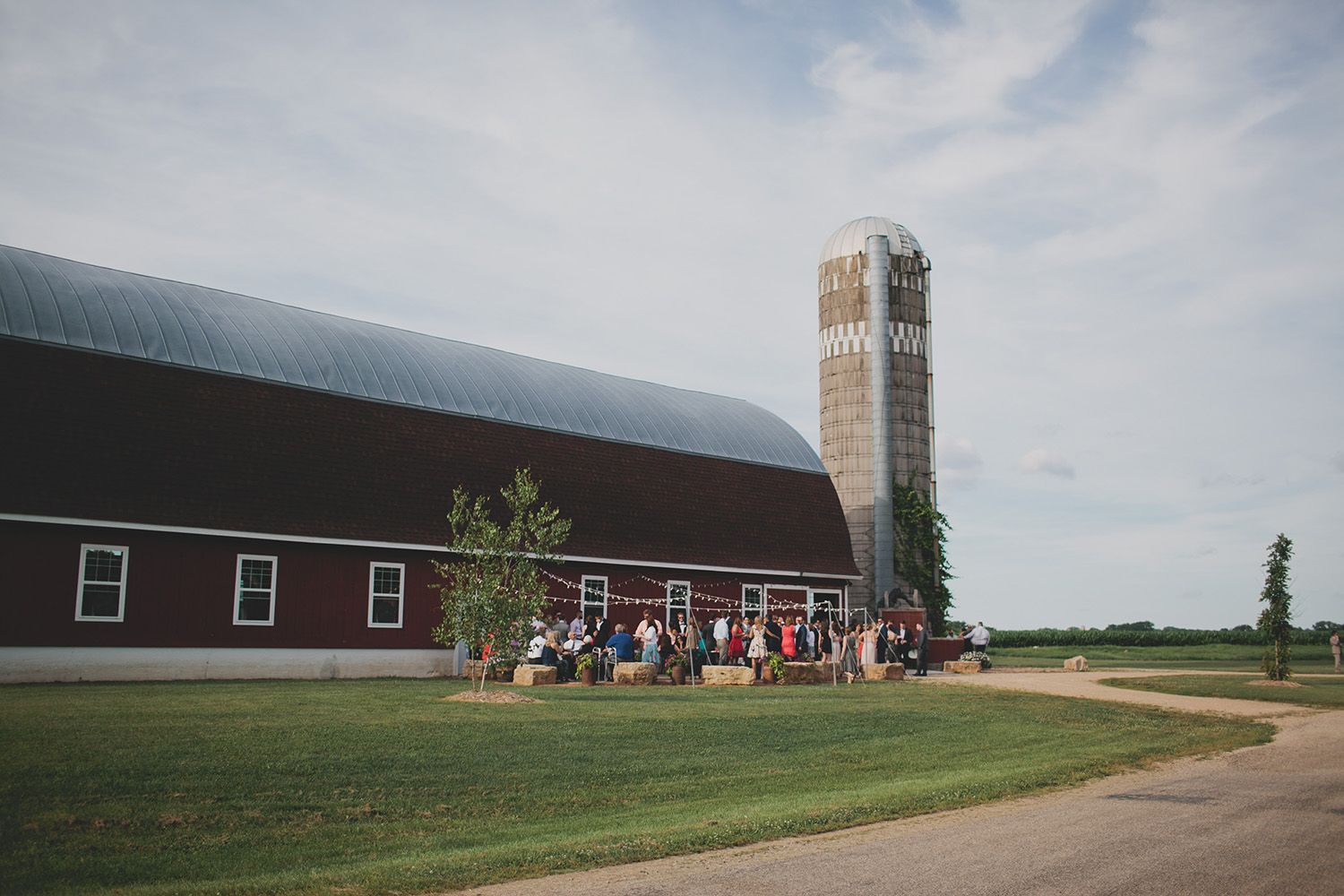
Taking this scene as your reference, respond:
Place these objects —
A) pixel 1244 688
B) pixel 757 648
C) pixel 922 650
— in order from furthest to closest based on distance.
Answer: pixel 922 650 < pixel 757 648 < pixel 1244 688

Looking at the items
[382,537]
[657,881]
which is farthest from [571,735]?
[382,537]

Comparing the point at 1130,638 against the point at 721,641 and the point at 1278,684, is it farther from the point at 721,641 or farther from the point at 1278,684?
the point at 721,641

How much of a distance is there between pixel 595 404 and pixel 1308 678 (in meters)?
22.9

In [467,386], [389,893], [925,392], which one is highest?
[925,392]

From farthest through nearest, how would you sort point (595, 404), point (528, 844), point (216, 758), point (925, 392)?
point (925, 392) → point (595, 404) → point (216, 758) → point (528, 844)

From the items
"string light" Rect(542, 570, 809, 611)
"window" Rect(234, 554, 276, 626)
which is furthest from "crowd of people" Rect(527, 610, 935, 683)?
"window" Rect(234, 554, 276, 626)

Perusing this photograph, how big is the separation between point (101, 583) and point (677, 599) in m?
16.8

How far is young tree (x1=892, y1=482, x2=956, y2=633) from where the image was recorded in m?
45.5

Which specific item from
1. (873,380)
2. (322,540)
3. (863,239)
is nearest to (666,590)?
(322,540)

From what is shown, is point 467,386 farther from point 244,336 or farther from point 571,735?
point 571,735

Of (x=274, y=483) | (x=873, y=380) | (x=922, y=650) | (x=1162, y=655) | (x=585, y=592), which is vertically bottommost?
(x=1162, y=655)

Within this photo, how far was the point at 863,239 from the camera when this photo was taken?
155 ft

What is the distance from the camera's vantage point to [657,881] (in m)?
7.73

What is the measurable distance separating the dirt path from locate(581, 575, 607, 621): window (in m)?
20.9
